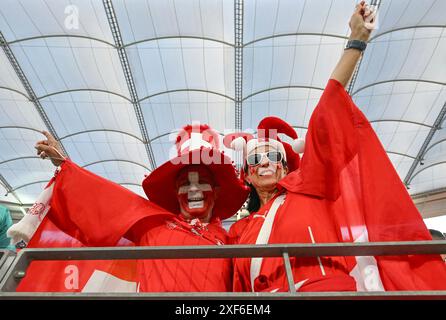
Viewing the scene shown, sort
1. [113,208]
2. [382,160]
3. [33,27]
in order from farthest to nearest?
[33,27] < [113,208] < [382,160]

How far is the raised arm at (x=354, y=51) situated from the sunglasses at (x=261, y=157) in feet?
2.24

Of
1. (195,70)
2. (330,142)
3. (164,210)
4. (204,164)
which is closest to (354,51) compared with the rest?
(330,142)

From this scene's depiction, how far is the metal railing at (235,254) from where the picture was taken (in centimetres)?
99

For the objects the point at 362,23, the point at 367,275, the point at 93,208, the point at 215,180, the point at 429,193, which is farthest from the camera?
the point at 429,193

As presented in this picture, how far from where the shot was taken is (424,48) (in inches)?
390

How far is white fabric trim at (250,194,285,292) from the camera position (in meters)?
1.67

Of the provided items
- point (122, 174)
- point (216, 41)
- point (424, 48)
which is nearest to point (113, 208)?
point (216, 41)

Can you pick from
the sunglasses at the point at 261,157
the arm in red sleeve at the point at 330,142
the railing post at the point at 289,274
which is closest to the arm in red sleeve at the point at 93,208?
the sunglasses at the point at 261,157

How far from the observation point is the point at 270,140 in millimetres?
2514

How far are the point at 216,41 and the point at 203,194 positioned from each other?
8.50m

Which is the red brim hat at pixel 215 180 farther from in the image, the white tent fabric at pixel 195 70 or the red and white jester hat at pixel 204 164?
the white tent fabric at pixel 195 70

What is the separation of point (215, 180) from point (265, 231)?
34.5 inches

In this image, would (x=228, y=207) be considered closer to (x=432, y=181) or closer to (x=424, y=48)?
(x=424, y=48)

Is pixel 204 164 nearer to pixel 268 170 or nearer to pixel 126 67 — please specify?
pixel 268 170
